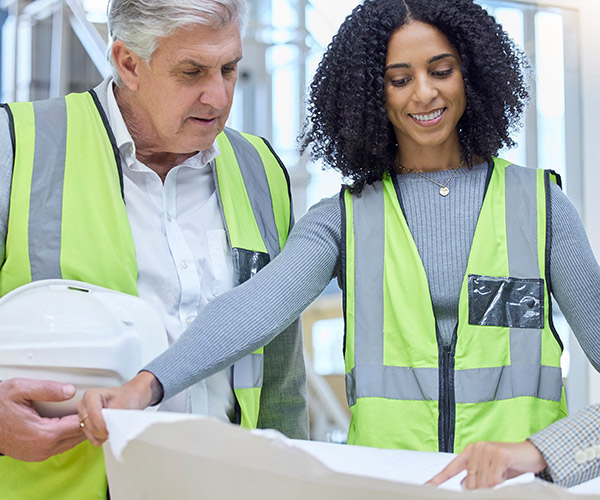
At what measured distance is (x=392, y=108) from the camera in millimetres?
1661

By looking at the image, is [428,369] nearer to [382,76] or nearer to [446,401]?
[446,401]

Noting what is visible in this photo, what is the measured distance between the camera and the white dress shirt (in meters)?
1.66

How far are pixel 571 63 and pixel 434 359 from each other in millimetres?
2053

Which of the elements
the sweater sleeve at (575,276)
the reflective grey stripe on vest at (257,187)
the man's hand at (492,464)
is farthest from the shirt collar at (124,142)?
the man's hand at (492,464)

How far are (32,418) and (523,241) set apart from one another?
33.8 inches

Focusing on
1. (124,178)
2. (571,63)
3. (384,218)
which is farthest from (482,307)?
(571,63)

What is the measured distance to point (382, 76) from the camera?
166 cm

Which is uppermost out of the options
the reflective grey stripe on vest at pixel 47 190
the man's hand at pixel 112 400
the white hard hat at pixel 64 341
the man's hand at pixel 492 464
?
the reflective grey stripe on vest at pixel 47 190

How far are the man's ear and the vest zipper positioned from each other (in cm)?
79

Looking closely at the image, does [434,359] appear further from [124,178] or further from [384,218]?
[124,178]

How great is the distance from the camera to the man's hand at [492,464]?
1.02 metres

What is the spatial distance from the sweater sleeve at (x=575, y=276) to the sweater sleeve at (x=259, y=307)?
38 cm

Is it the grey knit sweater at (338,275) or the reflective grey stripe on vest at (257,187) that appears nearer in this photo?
the grey knit sweater at (338,275)

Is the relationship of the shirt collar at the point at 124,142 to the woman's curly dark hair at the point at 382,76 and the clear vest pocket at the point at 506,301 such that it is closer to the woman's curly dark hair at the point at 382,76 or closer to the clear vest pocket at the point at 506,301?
the woman's curly dark hair at the point at 382,76
